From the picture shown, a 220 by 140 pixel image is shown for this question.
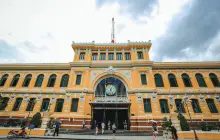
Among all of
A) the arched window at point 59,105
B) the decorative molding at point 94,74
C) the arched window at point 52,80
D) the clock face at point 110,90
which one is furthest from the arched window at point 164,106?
the arched window at point 52,80

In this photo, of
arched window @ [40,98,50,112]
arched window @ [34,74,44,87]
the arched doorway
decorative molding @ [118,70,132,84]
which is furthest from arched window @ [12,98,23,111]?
decorative molding @ [118,70,132,84]

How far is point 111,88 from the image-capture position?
24734 mm

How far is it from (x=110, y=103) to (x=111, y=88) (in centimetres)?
373

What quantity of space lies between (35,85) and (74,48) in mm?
11519

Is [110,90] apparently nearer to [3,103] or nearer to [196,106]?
[196,106]

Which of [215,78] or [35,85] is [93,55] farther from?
[215,78]

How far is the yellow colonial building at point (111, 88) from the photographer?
2200cm

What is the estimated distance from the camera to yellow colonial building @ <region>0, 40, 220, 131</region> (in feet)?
72.2

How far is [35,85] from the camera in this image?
26750 mm

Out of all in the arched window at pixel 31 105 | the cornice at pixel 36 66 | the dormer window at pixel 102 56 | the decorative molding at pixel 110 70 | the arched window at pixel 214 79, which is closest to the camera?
the arched window at pixel 31 105

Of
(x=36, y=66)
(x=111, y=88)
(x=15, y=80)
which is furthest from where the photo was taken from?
(x=36, y=66)

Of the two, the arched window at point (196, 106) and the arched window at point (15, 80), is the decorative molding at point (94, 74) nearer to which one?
the arched window at point (15, 80)

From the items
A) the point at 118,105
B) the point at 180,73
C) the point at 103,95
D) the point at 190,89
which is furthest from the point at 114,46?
the point at 190,89

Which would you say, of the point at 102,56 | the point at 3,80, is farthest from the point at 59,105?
the point at 3,80
